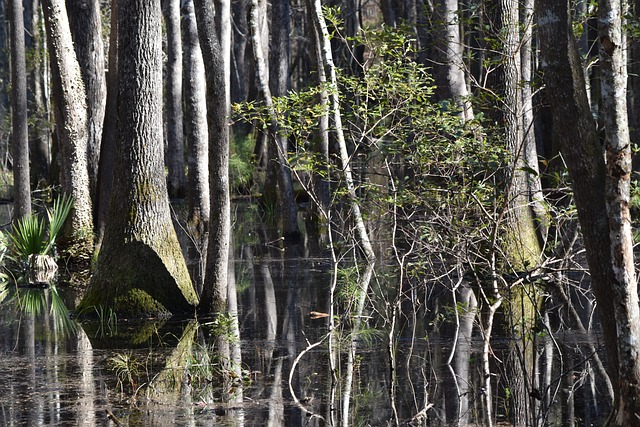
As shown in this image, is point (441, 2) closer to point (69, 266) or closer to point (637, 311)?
point (69, 266)

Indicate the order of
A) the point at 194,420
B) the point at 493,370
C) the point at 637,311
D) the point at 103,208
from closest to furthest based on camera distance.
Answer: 1. the point at 637,311
2. the point at 194,420
3. the point at 493,370
4. the point at 103,208

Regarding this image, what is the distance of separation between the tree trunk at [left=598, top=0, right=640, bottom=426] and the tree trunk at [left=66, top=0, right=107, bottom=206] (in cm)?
1144

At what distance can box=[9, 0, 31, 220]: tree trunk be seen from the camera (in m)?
14.8

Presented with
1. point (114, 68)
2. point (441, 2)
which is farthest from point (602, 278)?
point (114, 68)

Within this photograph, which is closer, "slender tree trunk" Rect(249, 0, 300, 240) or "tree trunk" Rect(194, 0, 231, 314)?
"tree trunk" Rect(194, 0, 231, 314)

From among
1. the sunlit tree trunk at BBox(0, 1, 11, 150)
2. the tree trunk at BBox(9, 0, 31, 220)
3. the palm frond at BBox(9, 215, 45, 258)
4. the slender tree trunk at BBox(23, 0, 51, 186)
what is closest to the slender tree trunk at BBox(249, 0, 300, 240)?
the palm frond at BBox(9, 215, 45, 258)

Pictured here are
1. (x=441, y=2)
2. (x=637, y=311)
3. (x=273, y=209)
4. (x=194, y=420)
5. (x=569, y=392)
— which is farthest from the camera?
(x=273, y=209)

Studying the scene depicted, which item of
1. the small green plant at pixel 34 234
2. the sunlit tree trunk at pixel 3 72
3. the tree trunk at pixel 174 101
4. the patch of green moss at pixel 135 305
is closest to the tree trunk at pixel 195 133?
the small green plant at pixel 34 234

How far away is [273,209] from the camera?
22.5 m

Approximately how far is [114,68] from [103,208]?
2153mm

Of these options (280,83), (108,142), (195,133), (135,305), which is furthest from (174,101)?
(135,305)

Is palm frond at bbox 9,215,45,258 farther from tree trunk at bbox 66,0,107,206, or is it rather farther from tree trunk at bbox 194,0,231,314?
tree trunk at bbox 194,0,231,314

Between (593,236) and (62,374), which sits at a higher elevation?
(593,236)

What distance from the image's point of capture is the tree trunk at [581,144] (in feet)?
17.6
